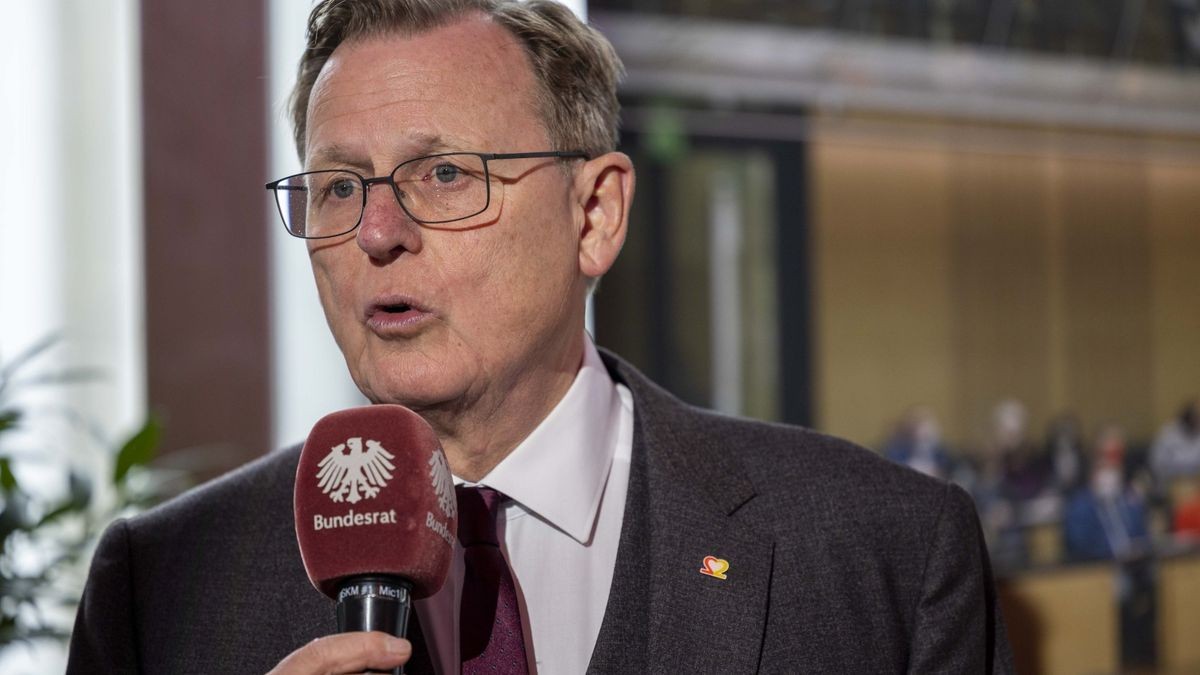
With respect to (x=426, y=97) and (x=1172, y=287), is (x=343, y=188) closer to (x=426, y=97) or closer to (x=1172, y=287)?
(x=426, y=97)

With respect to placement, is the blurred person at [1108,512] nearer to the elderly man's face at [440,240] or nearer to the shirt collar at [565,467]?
the shirt collar at [565,467]

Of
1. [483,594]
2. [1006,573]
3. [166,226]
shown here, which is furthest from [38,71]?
[1006,573]

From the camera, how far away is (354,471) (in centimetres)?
111

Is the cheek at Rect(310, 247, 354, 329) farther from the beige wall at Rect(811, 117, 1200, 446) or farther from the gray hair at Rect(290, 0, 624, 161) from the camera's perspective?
the beige wall at Rect(811, 117, 1200, 446)

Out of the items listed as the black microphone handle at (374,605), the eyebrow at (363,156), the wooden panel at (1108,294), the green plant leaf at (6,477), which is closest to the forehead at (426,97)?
the eyebrow at (363,156)

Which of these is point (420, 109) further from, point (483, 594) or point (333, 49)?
point (483, 594)

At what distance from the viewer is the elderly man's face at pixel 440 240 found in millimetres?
1340

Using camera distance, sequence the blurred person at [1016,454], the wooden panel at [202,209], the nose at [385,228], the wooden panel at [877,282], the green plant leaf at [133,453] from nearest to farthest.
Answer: the nose at [385,228] < the green plant leaf at [133,453] < the wooden panel at [202,209] < the wooden panel at [877,282] < the blurred person at [1016,454]

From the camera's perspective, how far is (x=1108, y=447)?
11.8 feet

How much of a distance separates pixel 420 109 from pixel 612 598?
0.60 meters

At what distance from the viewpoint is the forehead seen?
1362mm

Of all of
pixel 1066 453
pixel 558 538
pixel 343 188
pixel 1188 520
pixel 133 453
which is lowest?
pixel 1188 520

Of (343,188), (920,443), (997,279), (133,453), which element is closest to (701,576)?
(343,188)

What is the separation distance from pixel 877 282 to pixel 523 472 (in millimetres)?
2081
